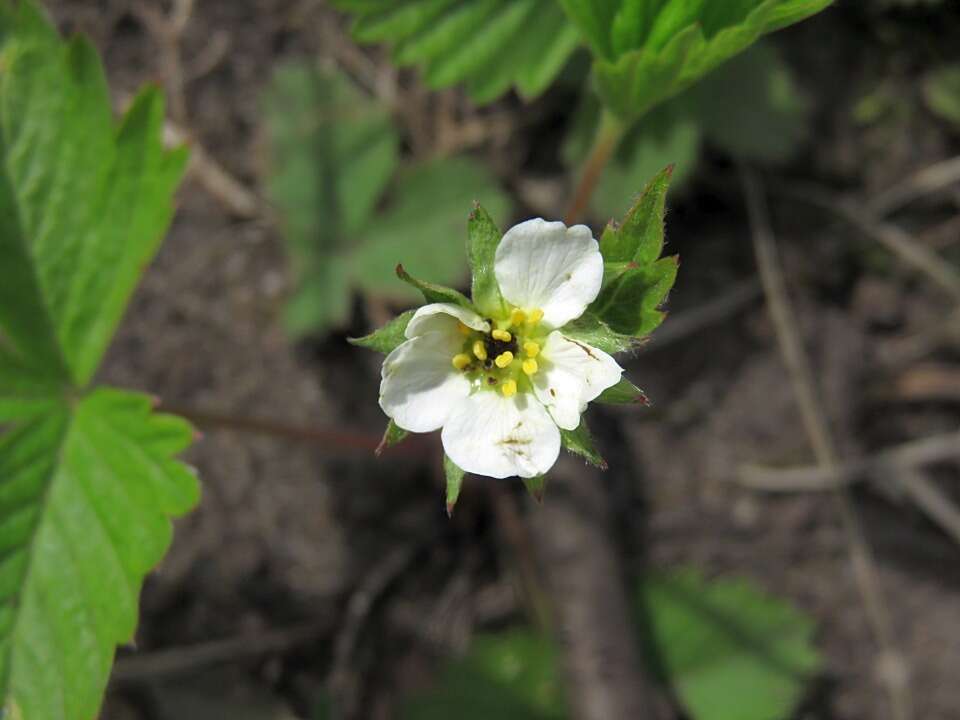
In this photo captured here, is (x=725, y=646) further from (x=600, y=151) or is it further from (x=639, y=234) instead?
(x=639, y=234)

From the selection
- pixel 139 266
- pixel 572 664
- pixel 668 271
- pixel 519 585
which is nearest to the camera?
pixel 668 271

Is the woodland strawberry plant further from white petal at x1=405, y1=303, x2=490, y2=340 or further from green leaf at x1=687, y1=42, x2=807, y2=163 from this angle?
green leaf at x1=687, y1=42, x2=807, y2=163

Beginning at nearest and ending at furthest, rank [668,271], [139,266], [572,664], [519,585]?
[668,271] < [139,266] < [572,664] < [519,585]

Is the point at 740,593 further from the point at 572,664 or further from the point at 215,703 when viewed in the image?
the point at 215,703

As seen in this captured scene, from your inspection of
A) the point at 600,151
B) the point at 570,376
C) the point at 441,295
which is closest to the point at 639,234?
the point at 570,376

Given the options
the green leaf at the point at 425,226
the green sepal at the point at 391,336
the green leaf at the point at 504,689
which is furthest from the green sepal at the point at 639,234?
the green leaf at the point at 504,689

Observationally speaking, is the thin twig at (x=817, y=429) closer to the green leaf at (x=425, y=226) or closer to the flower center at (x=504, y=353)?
the green leaf at (x=425, y=226)

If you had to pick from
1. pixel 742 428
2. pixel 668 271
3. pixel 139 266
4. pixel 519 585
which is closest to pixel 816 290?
pixel 742 428
